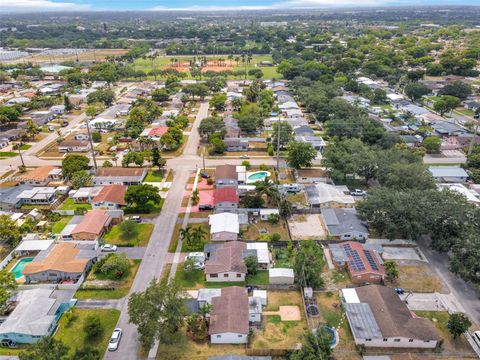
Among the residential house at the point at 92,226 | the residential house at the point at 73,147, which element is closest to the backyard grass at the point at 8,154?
the residential house at the point at 73,147

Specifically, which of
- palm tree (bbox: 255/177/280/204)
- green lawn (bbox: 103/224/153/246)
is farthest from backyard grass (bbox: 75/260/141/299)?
palm tree (bbox: 255/177/280/204)

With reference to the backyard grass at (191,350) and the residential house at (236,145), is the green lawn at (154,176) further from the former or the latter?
the backyard grass at (191,350)

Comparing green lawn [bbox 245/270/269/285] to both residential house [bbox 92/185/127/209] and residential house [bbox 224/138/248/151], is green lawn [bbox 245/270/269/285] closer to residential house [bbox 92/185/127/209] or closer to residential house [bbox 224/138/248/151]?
residential house [bbox 92/185/127/209]

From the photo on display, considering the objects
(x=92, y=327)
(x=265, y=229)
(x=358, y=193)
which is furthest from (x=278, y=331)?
(x=358, y=193)

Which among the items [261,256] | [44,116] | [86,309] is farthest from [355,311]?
[44,116]

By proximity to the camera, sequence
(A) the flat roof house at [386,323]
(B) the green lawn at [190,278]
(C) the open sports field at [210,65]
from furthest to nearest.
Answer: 1. (C) the open sports field at [210,65]
2. (B) the green lawn at [190,278]
3. (A) the flat roof house at [386,323]
